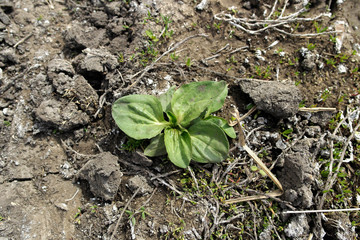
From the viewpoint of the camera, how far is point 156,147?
246cm

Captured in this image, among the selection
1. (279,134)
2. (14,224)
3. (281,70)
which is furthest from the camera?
(281,70)

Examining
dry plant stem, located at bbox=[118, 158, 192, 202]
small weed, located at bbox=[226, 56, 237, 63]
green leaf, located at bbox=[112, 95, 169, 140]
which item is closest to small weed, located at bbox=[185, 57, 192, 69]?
small weed, located at bbox=[226, 56, 237, 63]

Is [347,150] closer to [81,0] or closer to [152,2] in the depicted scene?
[152,2]

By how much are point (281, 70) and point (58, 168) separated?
8.77 feet

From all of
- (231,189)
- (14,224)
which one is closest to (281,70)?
(231,189)

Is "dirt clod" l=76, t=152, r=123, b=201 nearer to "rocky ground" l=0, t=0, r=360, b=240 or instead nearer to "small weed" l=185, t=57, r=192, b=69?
"rocky ground" l=0, t=0, r=360, b=240

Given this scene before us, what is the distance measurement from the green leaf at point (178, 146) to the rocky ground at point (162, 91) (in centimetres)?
21

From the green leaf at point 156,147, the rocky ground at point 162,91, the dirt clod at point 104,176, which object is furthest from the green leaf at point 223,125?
the dirt clod at point 104,176

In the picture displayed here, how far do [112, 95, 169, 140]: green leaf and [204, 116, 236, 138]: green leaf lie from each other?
48 cm

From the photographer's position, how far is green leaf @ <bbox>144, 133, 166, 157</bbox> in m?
2.44

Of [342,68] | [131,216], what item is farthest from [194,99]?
[342,68]

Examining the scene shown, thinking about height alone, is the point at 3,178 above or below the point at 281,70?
below

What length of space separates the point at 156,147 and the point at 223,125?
712 millimetres

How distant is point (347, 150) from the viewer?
2.74 metres
